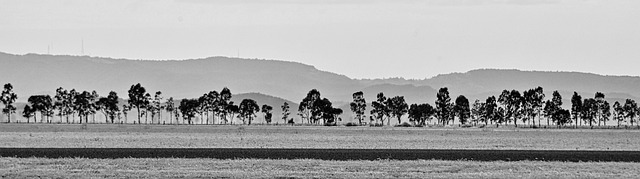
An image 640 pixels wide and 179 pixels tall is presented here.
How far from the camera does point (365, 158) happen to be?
42.3 metres

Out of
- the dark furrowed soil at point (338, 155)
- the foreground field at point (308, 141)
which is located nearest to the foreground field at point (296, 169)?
the dark furrowed soil at point (338, 155)

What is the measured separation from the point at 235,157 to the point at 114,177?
11.0 metres

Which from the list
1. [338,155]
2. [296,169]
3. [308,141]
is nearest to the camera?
[296,169]

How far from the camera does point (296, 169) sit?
3650 cm

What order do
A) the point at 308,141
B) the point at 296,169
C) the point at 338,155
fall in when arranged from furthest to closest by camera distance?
the point at 308,141
the point at 338,155
the point at 296,169

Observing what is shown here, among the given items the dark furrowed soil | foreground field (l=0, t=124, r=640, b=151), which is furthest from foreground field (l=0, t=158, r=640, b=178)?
foreground field (l=0, t=124, r=640, b=151)

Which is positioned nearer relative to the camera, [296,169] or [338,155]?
[296,169]

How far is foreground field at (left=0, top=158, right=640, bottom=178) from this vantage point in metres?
33.8

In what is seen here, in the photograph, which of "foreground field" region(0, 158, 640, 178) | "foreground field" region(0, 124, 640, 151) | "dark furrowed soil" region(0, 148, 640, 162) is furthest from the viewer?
"foreground field" region(0, 124, 640, 151)

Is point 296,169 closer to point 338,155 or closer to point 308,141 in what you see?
point 338,155

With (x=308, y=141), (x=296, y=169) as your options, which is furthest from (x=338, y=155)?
(x=308, y=141)

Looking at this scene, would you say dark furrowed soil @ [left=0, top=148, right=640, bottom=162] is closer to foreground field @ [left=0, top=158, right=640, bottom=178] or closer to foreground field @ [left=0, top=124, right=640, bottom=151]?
foreground field @ [left=0, top=158, right=640, bottom=178]

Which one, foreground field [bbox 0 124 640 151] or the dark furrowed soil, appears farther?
foreground field [bbox 0 124 640 151]

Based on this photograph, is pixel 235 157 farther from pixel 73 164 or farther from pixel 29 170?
pixel 29 170
